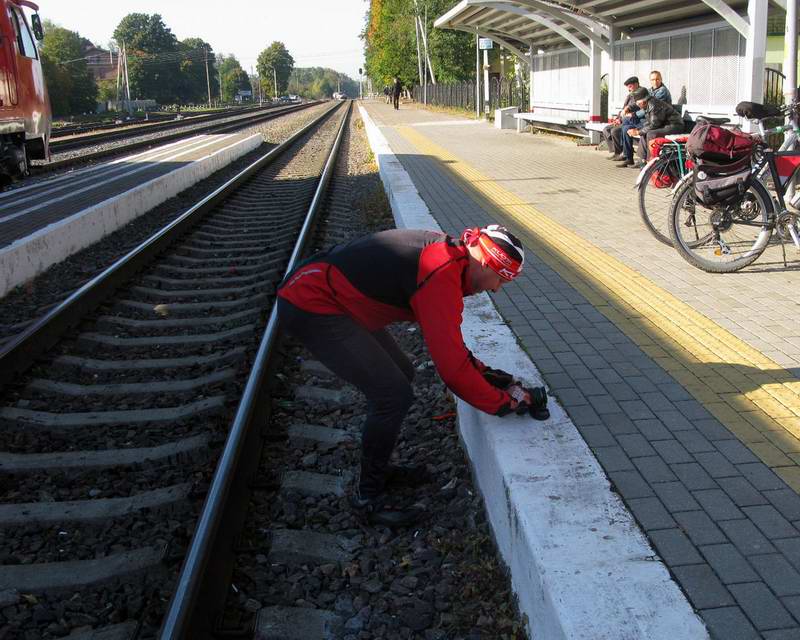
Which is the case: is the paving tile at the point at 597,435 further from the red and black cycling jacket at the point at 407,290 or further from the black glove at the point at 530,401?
the red and black cycling jacket at the point at 407,290

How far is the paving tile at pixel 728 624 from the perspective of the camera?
2348 mm

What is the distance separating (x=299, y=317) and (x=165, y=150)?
18.8 m

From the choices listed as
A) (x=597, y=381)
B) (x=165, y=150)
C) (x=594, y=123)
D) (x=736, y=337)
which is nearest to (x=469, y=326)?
(x=597, y=381)

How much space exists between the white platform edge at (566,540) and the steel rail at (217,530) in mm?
1046

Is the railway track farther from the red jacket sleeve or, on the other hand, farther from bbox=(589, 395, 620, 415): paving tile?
bbox=(589, 395, 620, 415): paving tile

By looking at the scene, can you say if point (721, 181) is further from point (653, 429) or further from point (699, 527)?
point (699, 527)

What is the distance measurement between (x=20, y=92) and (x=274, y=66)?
155046mm

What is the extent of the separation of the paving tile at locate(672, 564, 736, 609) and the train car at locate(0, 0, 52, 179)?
493 inches

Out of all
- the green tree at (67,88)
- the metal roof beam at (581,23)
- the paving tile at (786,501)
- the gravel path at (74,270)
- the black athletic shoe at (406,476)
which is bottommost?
the black athletic shoe at (406,476)

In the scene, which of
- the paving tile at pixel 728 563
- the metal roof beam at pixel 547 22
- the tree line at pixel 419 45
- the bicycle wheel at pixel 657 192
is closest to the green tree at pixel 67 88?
the tree line at pixel 419 45

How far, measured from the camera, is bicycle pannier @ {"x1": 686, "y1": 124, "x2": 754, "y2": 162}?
6.24m

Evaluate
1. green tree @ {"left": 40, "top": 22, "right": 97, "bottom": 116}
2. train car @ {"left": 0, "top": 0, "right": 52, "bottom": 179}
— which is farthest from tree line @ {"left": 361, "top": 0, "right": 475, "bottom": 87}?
train car @ {"left": 0, "top": 0, "right": 52, "bottom": 179}

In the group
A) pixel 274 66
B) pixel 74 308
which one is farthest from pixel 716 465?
pixel 274 66

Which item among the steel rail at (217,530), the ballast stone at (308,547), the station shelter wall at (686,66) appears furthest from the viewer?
the station shelter wall at (686,66)
